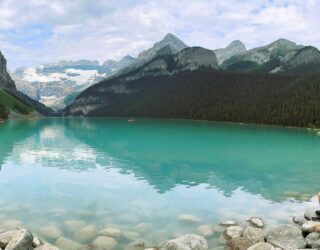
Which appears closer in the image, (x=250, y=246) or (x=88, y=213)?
(x=250, y=246)

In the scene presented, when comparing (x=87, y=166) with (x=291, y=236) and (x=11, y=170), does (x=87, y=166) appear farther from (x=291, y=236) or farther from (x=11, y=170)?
(x=291, y=236)

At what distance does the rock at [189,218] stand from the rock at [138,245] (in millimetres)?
7372

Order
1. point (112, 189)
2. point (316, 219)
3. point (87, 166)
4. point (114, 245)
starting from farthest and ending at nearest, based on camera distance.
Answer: point (87, 166), point (112, 189), point (316, 219), point (114, 245)

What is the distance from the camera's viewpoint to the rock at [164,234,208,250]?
26.3 meters

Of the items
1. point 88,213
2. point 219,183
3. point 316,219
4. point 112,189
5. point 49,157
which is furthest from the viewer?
point 49,157

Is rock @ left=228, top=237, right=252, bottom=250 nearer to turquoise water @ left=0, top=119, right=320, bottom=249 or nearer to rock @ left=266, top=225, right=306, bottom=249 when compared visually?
turquoise water @ left=0, top=119, right=320, bottom=249

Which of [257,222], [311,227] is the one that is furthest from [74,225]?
[311,227]

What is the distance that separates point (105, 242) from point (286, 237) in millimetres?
13139

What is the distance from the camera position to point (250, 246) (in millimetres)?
26828

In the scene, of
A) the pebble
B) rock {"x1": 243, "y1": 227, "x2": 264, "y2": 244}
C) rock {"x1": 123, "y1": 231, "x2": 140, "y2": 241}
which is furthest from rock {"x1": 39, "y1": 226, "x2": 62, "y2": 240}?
rock {"x1": 243, "y1": 227, "x2": 264, "y2": 244}

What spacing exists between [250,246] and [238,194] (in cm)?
2067

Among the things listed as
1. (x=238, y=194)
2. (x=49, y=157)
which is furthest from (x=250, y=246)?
(x=49, y=157)

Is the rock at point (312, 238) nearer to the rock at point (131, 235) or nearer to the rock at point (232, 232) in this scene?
the rock at point (232, 232)

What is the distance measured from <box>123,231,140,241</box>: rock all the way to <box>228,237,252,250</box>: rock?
725cm
